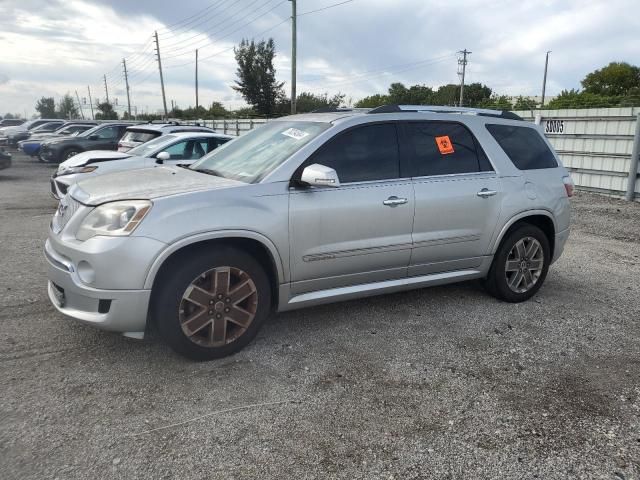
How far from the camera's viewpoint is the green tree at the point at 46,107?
118m

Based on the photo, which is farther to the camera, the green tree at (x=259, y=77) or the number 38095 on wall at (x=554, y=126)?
the green tree at (x=259, y=77)

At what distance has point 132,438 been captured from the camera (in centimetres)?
268

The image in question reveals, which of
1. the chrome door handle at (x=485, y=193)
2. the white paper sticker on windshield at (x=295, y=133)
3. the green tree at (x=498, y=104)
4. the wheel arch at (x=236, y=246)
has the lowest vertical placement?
the wheel arch at (x=236, y=246)

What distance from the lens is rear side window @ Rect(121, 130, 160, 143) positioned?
11.2 metres

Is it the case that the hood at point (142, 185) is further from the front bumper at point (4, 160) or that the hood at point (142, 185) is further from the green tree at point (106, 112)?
the green tree at point (106, 112)

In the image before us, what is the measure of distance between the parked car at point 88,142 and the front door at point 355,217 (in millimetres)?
14764

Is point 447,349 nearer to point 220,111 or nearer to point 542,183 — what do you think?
point 542,183

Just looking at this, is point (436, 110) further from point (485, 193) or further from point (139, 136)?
point (139, 136)

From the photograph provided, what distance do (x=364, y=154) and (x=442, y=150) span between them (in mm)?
800

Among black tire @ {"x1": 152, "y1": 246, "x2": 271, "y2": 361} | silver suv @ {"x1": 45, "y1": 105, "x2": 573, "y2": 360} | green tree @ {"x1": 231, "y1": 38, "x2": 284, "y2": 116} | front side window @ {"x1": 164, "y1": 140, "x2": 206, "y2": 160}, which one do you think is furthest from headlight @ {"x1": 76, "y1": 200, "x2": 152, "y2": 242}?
green tree @ {"x1": 231, "y1": 38, "x2": 284, "y2": 116}

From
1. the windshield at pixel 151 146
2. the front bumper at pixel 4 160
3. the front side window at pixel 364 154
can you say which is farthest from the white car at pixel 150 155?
the front bumper at pixel 4 160

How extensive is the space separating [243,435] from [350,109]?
2943 millimetres

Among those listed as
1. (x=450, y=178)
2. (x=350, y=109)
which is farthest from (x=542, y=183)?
(x=350, y=109)

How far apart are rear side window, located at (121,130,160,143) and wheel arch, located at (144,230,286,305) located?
8.32 meters
